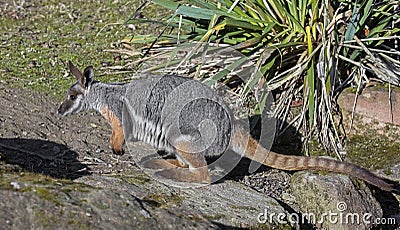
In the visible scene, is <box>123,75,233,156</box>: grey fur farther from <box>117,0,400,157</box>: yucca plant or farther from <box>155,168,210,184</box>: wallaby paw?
<box>117,0,400,157</box>: yucca plant

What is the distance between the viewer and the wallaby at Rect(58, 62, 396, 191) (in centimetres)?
517

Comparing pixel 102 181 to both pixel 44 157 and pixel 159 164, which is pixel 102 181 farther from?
pixel 44 157

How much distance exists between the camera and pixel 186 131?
5.17m

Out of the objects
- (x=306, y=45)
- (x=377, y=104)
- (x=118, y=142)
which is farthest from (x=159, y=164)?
(x=377, y=104)

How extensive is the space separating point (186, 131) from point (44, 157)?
1.35 m

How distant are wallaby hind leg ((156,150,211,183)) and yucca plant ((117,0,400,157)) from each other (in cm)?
110

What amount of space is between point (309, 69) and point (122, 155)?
6.00ft

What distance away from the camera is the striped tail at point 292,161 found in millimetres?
5215

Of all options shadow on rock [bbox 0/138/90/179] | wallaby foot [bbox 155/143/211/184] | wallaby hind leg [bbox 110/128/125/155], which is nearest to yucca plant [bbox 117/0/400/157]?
wallaby hind leg [bbox 110/128/125/155]

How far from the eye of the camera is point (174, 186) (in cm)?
507

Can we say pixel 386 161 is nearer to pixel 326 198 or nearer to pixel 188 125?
pixel 326 198

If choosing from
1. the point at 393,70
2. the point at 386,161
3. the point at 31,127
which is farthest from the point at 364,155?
the point at 31,127

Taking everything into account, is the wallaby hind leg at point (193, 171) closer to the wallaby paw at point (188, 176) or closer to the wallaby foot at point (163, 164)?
the wallaby paw at point (188, 176)

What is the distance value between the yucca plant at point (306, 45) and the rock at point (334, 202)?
30.8 inches
